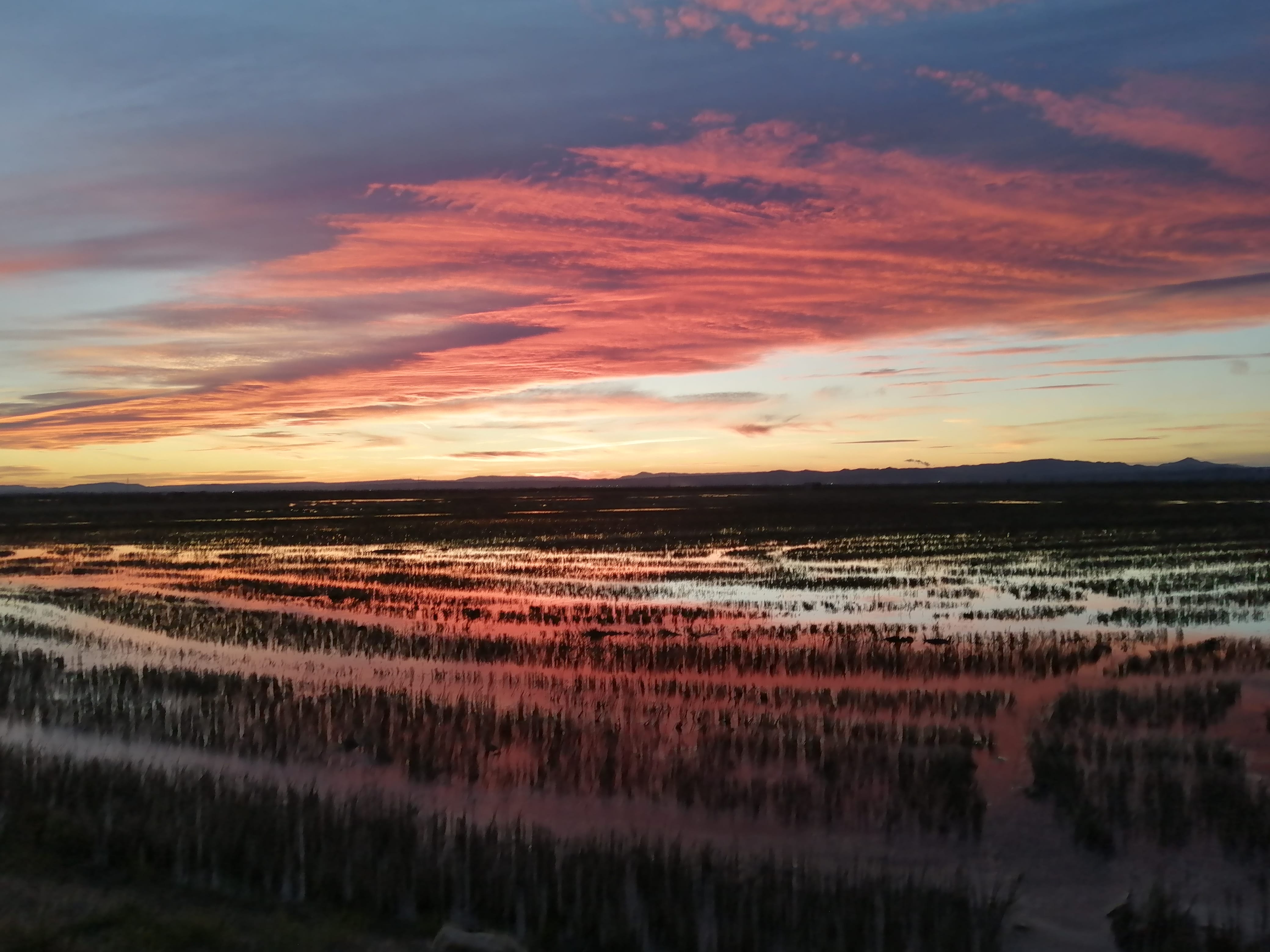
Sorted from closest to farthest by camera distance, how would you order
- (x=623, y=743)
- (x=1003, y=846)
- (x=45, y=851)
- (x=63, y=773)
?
(x=45, y=851), (x=1003, y=846), (x=63, y=773), (x=623, y=743)

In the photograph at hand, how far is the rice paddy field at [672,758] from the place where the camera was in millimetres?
6406

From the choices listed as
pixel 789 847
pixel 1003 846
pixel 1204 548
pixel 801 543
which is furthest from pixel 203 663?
pixel 1204 548

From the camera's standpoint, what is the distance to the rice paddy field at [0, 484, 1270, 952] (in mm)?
6406

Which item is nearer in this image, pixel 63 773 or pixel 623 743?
pixel 63 773

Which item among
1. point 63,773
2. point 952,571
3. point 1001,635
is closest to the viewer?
point 63,773

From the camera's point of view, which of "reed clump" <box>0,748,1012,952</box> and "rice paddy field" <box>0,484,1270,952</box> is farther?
"rice paddy field" <box>0,484,1270,952</box>

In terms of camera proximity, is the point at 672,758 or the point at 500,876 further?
the point at 672,758

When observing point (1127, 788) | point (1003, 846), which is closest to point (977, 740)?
point (1127, 788)

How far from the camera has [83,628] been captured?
58.5ft

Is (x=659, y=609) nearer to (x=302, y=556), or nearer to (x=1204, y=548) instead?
(x=302, y=556)

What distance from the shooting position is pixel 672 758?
9359mm

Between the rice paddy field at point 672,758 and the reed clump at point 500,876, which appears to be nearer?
the reed clump at point 500,876

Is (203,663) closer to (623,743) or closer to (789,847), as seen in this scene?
(623,743)

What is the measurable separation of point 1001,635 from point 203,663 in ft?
40.5
